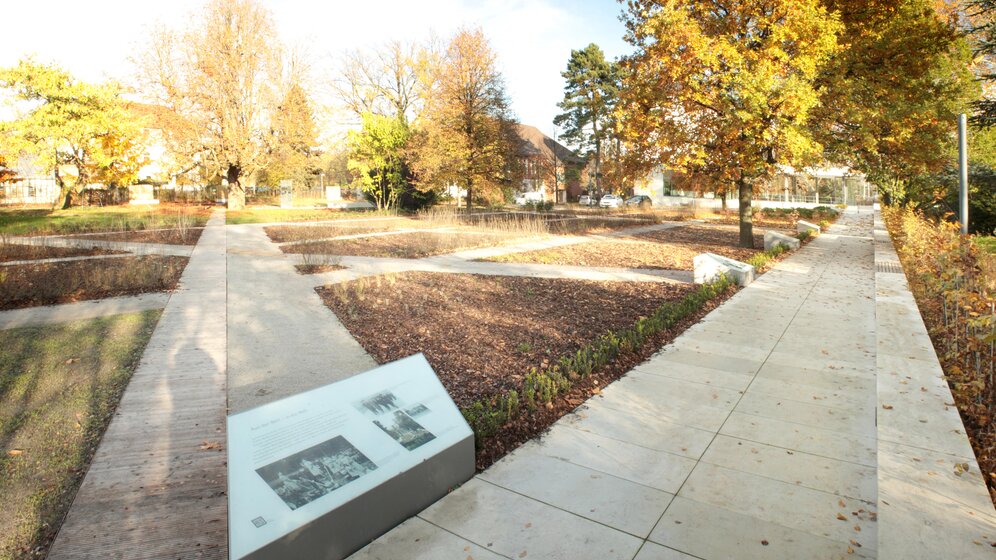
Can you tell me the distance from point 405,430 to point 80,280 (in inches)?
370

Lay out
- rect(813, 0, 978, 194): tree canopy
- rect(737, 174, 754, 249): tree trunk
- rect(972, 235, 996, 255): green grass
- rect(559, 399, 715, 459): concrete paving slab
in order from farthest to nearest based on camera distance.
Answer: rect(737, 174, 754, 249): tree trunk < rect(972, 235, 996, 255): green grass < rect(813, 0, 978, 194): tree canopy < rect(559, 399, 715, 459): concrete paving slab

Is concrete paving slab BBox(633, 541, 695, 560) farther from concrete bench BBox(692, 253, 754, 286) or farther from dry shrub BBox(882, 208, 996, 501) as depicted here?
concrete bench BBox(692, 253, 754, 286)

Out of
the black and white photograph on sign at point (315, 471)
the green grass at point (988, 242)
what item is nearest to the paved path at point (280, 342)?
the black and white photograph on sign at point (315, 471)

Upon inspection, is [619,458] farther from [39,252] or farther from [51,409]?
[39,252]

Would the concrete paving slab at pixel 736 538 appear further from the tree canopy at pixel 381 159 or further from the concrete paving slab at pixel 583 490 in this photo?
the tree canopy at pixel 381 159

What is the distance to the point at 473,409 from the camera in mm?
4453

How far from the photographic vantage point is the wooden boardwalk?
293cm

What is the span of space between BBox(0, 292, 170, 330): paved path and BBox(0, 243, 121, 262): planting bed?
513 cm

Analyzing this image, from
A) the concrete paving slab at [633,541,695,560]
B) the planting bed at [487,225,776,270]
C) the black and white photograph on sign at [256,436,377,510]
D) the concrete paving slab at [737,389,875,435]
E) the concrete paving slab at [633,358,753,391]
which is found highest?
the planting bed at [487,225,776,270]

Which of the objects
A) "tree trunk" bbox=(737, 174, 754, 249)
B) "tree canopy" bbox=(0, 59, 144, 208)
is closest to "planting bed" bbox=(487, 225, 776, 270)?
"tree trunk" bbox=(737, 174, 754, 249)

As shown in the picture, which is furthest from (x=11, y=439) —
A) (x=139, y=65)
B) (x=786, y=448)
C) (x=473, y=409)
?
(x=139, y=65)

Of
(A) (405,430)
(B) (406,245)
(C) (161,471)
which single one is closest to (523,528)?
(A) (405,430)

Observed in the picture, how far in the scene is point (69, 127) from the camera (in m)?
28.0

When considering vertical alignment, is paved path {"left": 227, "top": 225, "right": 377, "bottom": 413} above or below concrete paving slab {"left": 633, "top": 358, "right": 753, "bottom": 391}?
above
